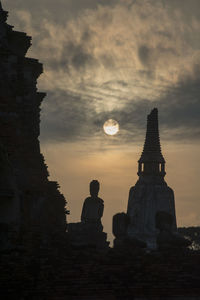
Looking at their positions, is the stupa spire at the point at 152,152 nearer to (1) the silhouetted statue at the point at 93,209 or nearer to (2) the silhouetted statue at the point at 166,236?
(1) the silhouetted statue at the point at 93,209

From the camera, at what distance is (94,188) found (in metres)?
24.3

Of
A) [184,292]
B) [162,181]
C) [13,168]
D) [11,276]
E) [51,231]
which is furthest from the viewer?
[162,181]

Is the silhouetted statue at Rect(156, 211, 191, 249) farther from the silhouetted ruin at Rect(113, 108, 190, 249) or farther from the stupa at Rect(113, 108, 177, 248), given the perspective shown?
the stupa at Rect(113, 108, 177, 248)

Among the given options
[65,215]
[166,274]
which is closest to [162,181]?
[65,215]

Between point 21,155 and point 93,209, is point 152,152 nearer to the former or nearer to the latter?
point 93,209

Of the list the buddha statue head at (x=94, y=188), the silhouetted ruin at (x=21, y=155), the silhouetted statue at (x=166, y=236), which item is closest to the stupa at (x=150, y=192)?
the buddha statue head at (x=94, y=188)

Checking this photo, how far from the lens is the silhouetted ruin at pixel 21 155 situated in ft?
48.4

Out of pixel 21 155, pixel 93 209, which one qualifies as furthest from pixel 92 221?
pixel 21 155

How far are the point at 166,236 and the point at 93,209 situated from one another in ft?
27.6

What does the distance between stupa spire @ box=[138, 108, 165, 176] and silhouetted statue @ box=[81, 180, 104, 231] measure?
1950 centimetres

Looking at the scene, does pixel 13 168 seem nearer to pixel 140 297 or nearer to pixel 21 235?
pixel 21 235

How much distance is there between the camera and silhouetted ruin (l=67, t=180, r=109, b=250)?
2234 centimetres

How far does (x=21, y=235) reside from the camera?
14008 millimetres

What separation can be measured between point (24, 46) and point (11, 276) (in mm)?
8563
